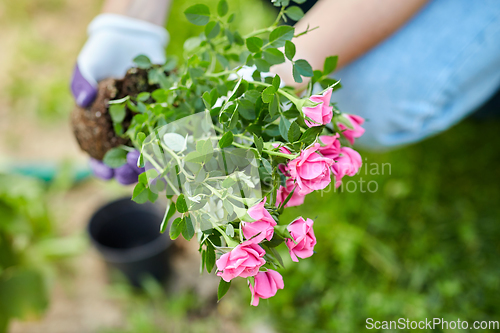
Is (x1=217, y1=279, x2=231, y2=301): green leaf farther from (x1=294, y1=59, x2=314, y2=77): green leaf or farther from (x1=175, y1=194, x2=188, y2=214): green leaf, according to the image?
(x1=294, y1=59, x2=314, y2=77): green leaf

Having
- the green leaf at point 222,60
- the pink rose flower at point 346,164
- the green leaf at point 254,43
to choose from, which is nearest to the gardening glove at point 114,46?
the green leaf at point 222,60

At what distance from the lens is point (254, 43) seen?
0.50 meters

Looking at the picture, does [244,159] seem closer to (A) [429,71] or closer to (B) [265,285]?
(B) [265,285]

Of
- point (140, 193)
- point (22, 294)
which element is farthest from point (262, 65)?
point (22, 294)

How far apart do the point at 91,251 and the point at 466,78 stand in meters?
1.48

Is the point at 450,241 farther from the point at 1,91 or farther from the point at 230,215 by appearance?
the point at 1,91

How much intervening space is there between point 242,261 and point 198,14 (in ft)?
1.19

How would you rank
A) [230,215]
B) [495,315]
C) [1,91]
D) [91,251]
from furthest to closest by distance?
1. [1,91]
2. [91,251]
3. [495,315]
4. [230,215]

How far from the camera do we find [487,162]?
1.51m

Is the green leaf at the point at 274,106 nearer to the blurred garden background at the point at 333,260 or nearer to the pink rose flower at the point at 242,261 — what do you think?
the pink rose flower at the point at 242,261

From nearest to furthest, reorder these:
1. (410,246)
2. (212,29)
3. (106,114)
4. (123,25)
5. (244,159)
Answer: (244,159) < (212,29) < (106,114) < (123,25) < (410,246)

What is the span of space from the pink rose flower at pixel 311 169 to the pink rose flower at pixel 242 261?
0.08 meters

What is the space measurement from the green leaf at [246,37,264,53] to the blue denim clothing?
419 mm

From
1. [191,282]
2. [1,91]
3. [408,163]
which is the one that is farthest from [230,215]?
[1,91]
